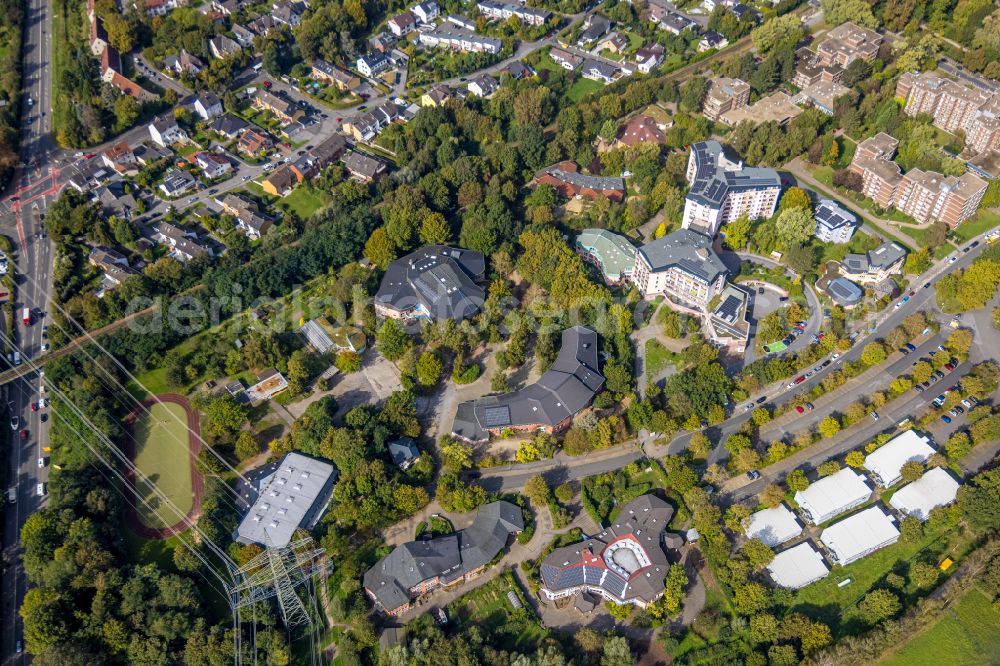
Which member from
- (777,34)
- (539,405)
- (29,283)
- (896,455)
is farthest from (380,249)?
(777,34)

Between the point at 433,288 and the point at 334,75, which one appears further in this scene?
the point at 334,75

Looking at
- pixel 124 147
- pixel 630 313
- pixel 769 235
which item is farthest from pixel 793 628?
pixel 124 147

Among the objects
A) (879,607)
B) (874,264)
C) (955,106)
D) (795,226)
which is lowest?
(879,607)

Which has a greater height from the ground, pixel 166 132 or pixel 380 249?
pixel 166 132

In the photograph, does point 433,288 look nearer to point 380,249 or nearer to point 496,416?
point 380,249

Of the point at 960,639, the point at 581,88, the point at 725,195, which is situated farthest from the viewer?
the point at 581,88

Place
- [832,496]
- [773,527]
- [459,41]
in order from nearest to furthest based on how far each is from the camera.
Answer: [773,527]
[832,496]
[459,41]

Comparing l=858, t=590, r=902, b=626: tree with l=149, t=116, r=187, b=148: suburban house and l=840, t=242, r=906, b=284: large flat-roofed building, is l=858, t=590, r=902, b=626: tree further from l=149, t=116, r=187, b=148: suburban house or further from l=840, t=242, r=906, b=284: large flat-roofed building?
l=149, t=116, r=187, b=148: suburban house
